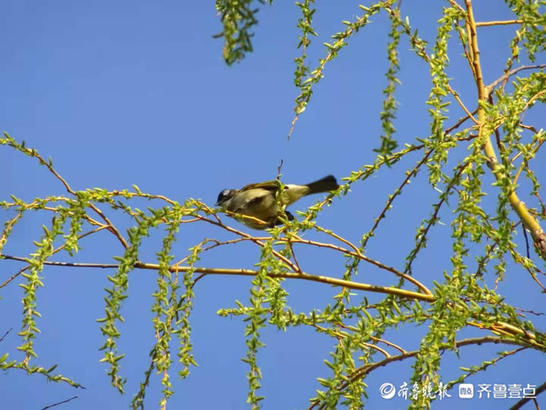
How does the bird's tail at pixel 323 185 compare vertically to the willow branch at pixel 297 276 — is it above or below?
above

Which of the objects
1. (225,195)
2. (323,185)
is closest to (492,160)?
(323,185)

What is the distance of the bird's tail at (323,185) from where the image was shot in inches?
204

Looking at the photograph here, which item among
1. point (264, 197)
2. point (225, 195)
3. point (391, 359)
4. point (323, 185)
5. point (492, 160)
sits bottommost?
point (391, 359)

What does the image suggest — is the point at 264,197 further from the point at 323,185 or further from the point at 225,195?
the point at 225,195

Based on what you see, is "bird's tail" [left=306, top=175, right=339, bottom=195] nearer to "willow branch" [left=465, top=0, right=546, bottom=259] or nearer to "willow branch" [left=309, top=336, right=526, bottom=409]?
"willow branch" [left=465, top=0, right=546, bottom=259]

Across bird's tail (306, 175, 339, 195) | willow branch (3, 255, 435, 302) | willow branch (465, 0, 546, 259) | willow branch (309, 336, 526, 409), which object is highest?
bird's tail (306, 175, 339, 195)

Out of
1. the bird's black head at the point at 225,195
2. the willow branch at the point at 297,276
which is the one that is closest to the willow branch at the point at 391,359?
the willow branch at the point at 297,276

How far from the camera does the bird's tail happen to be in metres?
5.18

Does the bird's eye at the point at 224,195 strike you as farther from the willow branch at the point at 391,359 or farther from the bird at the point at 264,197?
the willow branch at the point at 391,359

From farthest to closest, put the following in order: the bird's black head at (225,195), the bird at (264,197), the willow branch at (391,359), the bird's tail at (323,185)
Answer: the bird's black head at (225,195) < the bird's tail at (323,185) < the bird at (264,197) < the willow branch at (391,359)

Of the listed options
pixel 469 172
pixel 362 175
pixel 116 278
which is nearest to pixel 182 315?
pixel 116 278


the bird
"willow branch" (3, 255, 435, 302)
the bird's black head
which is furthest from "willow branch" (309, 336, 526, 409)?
the bird's black head

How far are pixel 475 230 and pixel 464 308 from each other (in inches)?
7.3

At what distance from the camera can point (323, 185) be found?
524 cm
